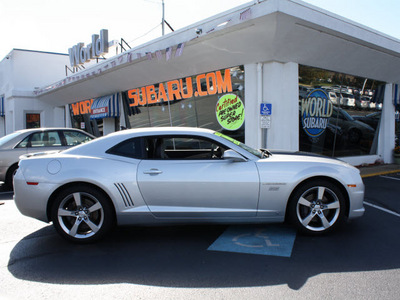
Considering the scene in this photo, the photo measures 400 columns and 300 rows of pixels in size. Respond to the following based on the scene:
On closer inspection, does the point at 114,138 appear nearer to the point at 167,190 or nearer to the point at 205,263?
the point at 167,190

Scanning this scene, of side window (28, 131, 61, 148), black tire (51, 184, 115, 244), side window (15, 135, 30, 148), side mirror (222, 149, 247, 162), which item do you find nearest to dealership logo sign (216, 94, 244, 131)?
side window (28, 131, 61, 148)

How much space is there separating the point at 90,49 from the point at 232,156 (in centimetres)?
1785

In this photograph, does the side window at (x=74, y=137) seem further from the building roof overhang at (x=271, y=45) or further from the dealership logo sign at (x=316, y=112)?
the dealership logo sign at (x=316, y=112)

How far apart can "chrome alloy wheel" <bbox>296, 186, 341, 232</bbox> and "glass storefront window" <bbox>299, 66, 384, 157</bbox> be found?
6.55 meters

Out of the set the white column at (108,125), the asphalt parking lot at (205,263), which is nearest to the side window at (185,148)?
the asphalt parking lot at (205,263)

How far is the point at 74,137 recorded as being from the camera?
29.1 feet

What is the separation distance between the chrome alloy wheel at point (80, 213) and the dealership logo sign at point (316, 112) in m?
8.17

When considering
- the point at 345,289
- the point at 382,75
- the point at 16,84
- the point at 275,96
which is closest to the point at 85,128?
the point at 16,84

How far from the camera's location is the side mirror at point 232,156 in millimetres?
4051

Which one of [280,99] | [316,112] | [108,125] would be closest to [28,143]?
[280,99]

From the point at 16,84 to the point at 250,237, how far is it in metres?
24.9

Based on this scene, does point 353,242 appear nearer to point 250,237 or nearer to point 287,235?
point 287,235

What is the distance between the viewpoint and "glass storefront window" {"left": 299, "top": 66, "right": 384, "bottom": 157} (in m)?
10.7

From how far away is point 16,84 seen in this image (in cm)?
2366
